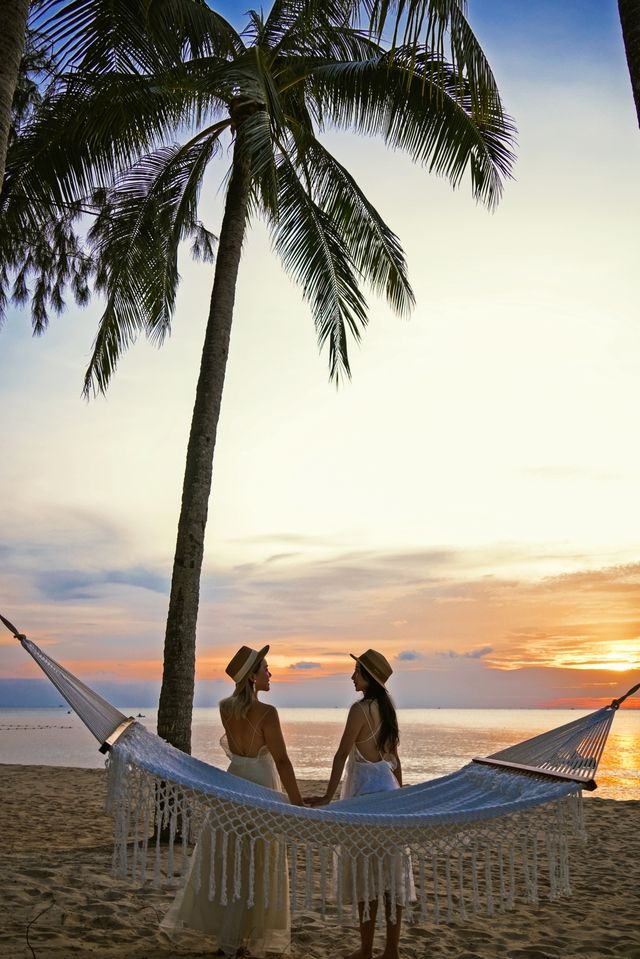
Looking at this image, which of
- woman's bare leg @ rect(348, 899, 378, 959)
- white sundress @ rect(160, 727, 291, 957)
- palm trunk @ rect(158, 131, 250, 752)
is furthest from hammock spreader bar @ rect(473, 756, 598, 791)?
palm trunk @ rect(158, 131, 250, 752)

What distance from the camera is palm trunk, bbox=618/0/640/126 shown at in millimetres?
2707

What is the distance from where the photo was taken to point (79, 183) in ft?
16.7

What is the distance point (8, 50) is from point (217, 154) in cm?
345

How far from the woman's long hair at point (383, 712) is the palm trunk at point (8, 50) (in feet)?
7.45

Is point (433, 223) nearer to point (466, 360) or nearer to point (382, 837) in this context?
point (466, 360)

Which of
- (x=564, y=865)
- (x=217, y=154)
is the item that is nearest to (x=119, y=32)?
(x=217, y=154)

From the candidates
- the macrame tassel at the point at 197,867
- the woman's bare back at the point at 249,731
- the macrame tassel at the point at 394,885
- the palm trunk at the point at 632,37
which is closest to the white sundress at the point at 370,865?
the macrame tassel at the point at 394,885

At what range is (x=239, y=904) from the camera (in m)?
2.60

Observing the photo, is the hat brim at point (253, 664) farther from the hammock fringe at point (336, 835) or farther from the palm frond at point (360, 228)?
the palm frond at point (360, 228)

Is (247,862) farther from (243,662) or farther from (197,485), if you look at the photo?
(197,485)

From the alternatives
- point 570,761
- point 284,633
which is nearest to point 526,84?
point 570,761

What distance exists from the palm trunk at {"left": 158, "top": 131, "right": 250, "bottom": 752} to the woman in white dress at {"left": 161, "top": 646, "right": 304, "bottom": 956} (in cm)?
180

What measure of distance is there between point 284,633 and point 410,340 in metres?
8.66

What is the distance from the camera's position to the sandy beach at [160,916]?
8.96 feet
